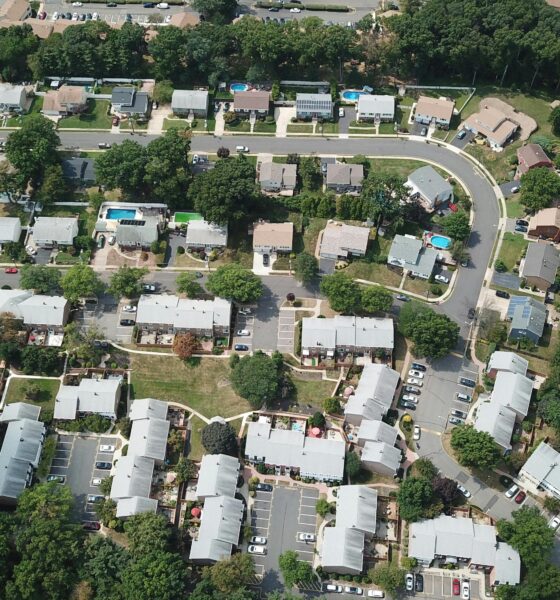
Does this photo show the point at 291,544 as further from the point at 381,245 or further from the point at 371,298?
the point at 381,245

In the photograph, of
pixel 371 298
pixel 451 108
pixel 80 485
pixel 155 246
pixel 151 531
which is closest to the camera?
pixel 151 531

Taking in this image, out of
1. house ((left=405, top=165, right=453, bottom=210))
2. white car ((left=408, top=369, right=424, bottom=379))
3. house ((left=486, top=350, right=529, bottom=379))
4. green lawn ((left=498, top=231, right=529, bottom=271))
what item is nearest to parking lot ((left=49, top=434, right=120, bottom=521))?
white car ((left=408, top=369, right=424, bottom=379))

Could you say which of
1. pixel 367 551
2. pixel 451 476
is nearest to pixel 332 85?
pixel 451 476

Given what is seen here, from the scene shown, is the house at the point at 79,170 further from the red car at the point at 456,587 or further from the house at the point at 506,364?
the red car at the point at 456,587

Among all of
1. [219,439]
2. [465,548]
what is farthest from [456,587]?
[219,439]

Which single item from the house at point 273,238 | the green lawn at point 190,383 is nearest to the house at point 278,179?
the house at point 273,238
